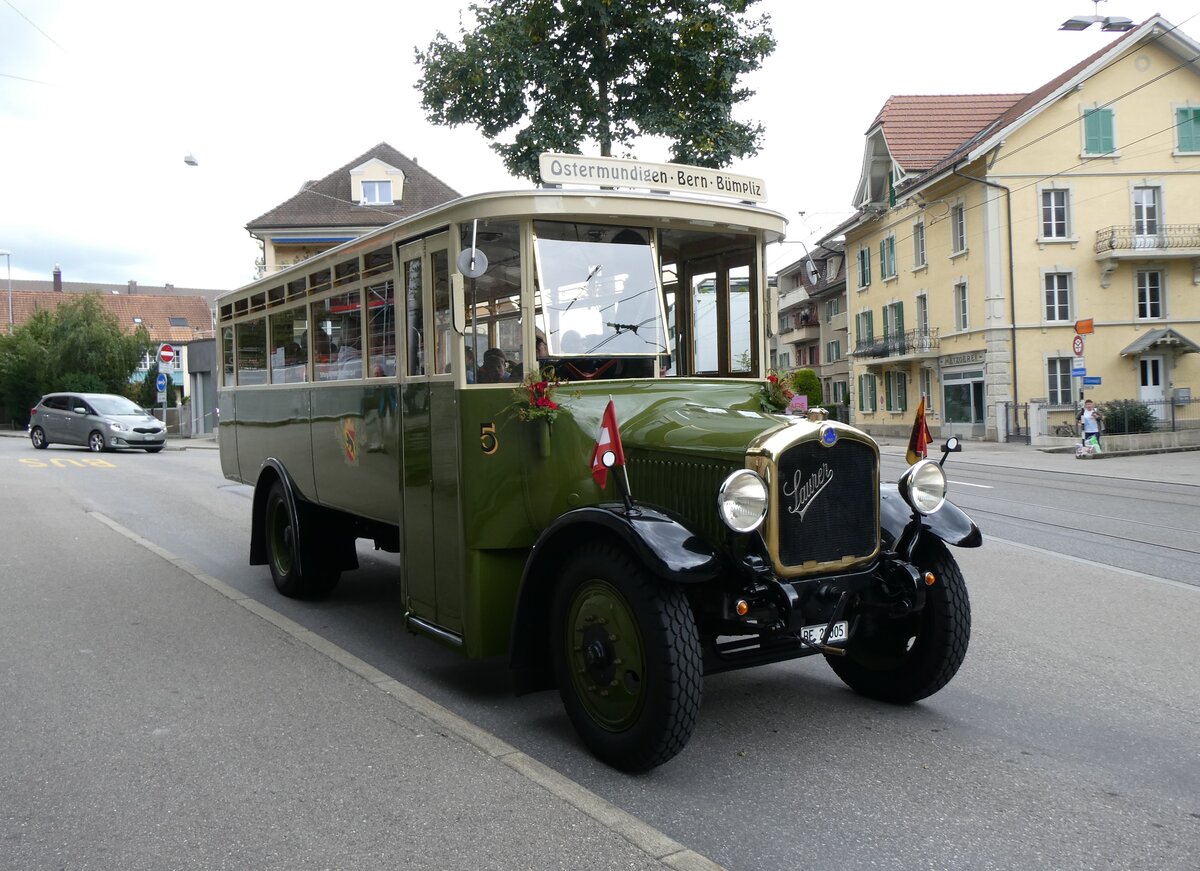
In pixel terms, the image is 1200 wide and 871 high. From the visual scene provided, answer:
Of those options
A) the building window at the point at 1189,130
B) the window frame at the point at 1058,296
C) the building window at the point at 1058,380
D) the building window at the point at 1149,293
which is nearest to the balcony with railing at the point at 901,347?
the window frame at the point at 1058,296

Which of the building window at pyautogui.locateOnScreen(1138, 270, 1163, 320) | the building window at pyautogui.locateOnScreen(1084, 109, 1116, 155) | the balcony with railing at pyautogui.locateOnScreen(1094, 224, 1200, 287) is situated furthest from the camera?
the building window at pyautogui.locateOnScreen(1138, 270, 1163, 320)

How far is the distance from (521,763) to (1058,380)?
3503 cm

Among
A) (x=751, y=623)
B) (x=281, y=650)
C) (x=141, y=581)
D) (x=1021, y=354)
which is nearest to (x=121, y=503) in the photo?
(x=141, y=581)

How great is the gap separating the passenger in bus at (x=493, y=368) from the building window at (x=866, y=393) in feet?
145

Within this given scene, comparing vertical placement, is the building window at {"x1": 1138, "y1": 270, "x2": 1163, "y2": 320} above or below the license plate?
above

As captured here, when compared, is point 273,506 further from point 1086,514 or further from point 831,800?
point 1086,514

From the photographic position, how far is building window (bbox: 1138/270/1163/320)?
3525cm

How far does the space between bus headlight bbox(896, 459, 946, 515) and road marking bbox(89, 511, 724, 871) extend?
6.44 ft

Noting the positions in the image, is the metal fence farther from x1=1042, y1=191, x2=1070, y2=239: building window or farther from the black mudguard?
the black mudguard

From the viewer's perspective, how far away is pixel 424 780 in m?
4.13

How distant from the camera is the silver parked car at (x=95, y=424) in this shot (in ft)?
90.9

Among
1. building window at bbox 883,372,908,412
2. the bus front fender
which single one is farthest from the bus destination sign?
building window at bbox 883,372,908,412

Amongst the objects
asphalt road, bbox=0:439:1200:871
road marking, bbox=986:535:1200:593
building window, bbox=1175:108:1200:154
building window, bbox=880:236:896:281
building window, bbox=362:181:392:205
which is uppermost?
building window, bbox=362:181:392:205

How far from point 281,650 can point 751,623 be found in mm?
3479
